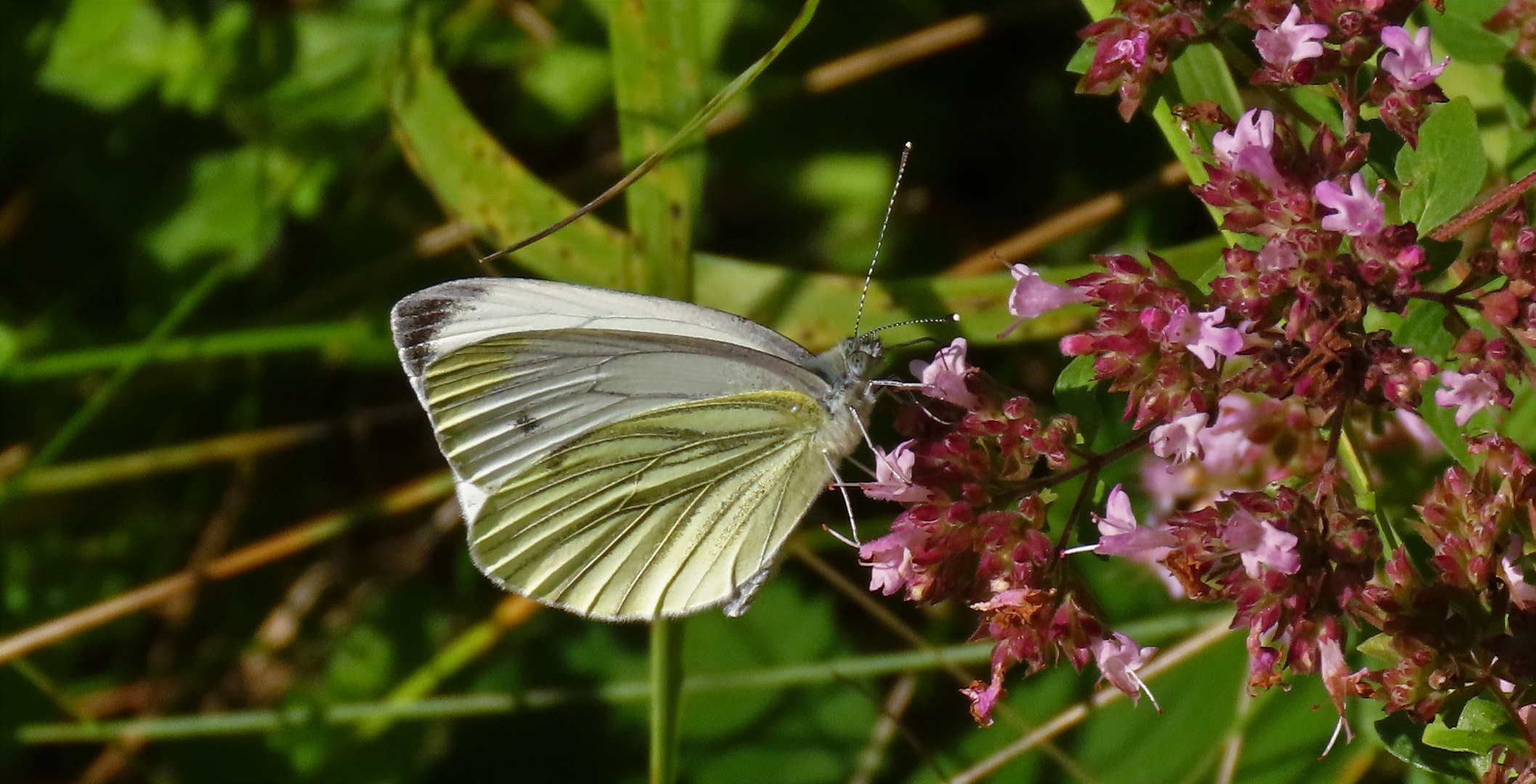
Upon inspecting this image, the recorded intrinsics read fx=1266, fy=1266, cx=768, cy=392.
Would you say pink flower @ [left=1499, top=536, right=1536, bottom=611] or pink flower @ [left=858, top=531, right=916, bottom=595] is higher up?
pink flower @ [left=858, top=531, right=916, bottom=595]

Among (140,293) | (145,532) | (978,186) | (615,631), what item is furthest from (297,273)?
(978,186)

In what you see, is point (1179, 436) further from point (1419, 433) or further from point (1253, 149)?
point (1419, 433)

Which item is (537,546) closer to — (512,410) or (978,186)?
(512,410)

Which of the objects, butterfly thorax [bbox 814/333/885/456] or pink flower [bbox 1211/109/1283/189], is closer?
pink flower [bbox 1211/109/1283/189]

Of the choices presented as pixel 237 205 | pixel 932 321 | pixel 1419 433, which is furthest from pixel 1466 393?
pixel 237 205

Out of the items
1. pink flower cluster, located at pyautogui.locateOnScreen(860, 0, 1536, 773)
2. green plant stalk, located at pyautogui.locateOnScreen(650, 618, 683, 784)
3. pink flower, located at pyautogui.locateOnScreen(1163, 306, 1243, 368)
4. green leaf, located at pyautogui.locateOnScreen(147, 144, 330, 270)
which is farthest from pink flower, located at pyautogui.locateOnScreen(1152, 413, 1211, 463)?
green leaf, located at pyautogui.locateOnScreen(147, 144, 330, 270)

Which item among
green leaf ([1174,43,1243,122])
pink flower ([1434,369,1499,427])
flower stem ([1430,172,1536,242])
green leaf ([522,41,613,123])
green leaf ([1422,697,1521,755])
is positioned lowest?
green leaf ([1422,697,1521,755])

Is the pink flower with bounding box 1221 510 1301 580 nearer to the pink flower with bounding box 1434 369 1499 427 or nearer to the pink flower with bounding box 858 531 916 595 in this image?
the pink flower with bounding box 1434 369 1499 427
